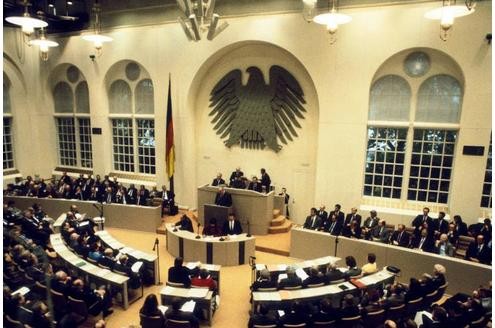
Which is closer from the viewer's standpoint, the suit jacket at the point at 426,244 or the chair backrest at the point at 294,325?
the chair backrest at the point at 294,325

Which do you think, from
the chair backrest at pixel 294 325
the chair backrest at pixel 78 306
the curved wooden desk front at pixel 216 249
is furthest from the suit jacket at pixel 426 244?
the chair backrest at pixel 78 306

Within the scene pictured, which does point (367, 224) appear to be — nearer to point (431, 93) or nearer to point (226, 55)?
point (431, 93)

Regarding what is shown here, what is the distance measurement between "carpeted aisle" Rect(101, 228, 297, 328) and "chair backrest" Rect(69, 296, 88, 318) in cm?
73

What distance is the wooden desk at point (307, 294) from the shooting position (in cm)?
650

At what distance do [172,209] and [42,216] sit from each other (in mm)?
4244

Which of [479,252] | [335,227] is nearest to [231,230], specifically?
[335,227]

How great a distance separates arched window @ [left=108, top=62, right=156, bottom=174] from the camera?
48.6ft

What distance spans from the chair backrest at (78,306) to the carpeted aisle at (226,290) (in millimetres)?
733

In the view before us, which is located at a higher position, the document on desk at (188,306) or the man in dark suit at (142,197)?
the man in dark suit at (142,197)

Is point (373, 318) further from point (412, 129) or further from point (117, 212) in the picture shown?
point (117, 212)

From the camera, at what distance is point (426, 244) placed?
896cm

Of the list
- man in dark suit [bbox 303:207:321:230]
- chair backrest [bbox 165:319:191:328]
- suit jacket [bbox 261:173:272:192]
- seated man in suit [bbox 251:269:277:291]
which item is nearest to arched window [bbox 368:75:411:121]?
man in dark suit [bbox 303:207:321:230]

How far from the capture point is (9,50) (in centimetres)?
1521

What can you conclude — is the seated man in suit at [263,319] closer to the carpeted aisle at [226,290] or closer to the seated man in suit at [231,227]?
the carpeted aisle at [226,290]
